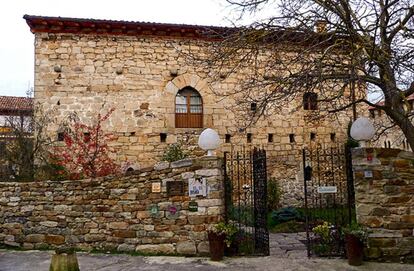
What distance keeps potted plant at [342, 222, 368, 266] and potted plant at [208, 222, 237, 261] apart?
1.93 metres

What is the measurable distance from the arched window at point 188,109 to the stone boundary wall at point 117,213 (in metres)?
5.02

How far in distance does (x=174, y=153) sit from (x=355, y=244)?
21.3 feet

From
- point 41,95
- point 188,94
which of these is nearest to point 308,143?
point 188,94

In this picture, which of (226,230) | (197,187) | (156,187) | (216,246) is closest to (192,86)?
(156,187)

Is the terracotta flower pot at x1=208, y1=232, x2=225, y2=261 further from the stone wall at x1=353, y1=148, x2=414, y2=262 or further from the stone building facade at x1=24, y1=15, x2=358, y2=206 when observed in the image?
the stone building facade at x1=24, y1=15, x2=358, y2=206

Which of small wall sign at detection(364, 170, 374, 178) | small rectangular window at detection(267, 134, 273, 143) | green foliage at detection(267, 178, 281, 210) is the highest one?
small rectangular window at detection(267, 134, 273, 143)

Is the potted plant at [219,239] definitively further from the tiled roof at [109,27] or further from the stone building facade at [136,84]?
the tiled roof at [109,27]

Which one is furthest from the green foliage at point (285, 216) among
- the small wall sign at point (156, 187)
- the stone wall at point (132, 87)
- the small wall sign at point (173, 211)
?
the small wall sign at point (156, 187)

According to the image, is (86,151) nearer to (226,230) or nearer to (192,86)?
(192,86)

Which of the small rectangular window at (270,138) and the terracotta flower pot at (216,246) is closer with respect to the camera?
the terracotta flower pot at (216,246)

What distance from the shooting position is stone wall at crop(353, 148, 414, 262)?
6371 millimetres

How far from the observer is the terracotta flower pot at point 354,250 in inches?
241

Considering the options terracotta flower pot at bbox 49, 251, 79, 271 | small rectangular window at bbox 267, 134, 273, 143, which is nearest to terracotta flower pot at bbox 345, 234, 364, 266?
terracotta flower pot at bbox 49, 251, 79, 271

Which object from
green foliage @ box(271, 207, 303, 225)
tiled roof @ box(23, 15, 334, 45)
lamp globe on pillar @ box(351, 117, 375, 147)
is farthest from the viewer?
tiled roof @ box(23, 15, 334, 45)
